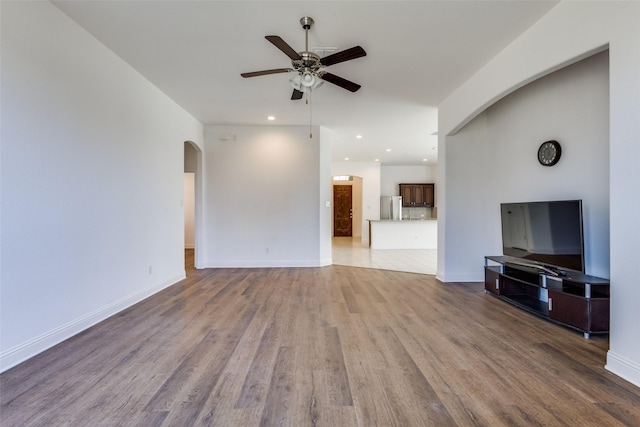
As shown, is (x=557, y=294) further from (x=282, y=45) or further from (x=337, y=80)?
(x=282, y=45)

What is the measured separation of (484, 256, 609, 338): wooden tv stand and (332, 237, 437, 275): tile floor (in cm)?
167

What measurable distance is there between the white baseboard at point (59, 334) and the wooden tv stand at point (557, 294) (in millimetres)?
4467

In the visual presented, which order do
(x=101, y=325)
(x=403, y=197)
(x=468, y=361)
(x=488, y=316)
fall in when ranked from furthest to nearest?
(x=403, y=197) < (x=488, y=316) < (x=101, y=325) < (x=468, y=361)

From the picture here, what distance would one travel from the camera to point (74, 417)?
1.56 meters

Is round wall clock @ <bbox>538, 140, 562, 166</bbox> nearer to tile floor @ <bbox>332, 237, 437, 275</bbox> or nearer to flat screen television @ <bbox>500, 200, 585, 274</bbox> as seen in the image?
flat screen television @ <bbox>500, 200, 585, 274</bbox>

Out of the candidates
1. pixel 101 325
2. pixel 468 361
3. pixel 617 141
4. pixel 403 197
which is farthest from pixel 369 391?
pixel 403 197

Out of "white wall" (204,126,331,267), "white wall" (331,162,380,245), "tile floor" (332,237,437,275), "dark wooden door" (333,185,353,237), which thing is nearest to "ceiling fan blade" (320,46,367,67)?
"white wall" (204,126,331,267)

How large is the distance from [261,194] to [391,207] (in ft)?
20.1

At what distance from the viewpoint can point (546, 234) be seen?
121 inches

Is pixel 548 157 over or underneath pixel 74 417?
over

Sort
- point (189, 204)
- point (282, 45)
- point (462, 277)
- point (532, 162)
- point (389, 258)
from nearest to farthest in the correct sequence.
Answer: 1. point (282, 45)
2. point (532, 162)
3. point (462, 277)
4. point (389, 258)
5. point (189, 204)

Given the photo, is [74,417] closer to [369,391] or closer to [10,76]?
[369,391]

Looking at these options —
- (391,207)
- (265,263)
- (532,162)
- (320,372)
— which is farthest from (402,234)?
(320,372)

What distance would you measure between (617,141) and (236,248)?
17.7 ft
